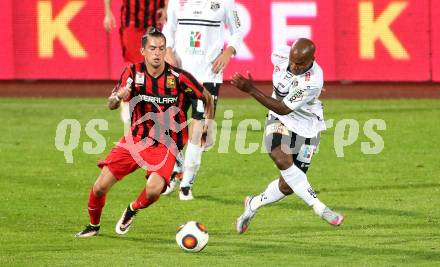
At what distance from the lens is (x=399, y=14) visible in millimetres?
22578

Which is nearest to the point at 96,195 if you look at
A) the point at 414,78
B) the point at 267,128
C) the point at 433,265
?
the point at 267,128

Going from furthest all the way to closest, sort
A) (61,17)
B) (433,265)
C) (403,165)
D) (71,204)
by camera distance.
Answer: (61,17)
(403,165)
(71,204)
(433,265)

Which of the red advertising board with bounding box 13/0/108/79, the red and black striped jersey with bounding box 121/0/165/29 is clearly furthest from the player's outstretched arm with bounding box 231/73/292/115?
the red advertising board with bounding box 13/0/108/79

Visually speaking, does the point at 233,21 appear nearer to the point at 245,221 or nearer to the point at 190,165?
the point at 190,165

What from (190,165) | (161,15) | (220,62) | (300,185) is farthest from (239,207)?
(161,15)

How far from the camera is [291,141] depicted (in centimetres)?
1232

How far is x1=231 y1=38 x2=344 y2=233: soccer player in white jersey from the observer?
1205cm

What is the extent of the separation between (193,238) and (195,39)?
14.6 feet

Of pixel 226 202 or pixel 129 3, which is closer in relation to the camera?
pixel 226 202

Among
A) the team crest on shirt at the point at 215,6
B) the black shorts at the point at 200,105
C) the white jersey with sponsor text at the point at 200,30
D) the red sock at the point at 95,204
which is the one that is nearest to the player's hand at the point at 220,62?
the black shorts at the point at 200,105

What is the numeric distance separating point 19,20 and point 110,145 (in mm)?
6820

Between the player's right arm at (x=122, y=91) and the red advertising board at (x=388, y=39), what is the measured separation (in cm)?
1129

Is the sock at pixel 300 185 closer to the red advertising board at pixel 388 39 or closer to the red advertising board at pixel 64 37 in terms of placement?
the red advertising board at pixel 388 39

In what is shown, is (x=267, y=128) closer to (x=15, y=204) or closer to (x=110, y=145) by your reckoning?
(x=15, y=204)
